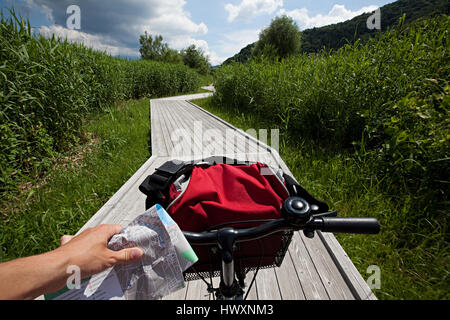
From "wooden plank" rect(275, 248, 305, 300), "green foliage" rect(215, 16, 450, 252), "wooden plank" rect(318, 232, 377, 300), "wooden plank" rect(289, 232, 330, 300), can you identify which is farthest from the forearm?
"green foliage" rect(215, 16, 450, 252)

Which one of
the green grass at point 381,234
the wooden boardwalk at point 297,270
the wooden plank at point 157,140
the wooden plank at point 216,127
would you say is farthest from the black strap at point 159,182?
the wooden plank at point 157,140

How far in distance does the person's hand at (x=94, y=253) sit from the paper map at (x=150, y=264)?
27mm

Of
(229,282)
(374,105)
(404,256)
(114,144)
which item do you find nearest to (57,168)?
(114,144)

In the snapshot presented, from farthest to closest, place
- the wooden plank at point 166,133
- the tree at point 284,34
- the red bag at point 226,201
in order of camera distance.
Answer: the tree at point 284,34 < the wooden plank at point 166,133 < the red bag at point 226,201

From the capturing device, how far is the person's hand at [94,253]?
0.53m

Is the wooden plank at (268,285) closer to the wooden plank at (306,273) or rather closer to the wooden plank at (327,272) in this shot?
the wooden plank at (306,273)

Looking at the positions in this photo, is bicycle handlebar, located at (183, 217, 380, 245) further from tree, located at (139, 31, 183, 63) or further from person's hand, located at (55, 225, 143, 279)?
tree, located at (139, 31, 183, 63)

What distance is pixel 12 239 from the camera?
1.89m

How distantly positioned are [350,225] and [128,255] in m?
0.77

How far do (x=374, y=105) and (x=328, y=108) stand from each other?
69 centimetres

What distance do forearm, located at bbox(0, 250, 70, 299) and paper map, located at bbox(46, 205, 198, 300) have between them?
0.34 ft

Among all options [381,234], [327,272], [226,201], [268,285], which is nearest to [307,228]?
[226,201]
